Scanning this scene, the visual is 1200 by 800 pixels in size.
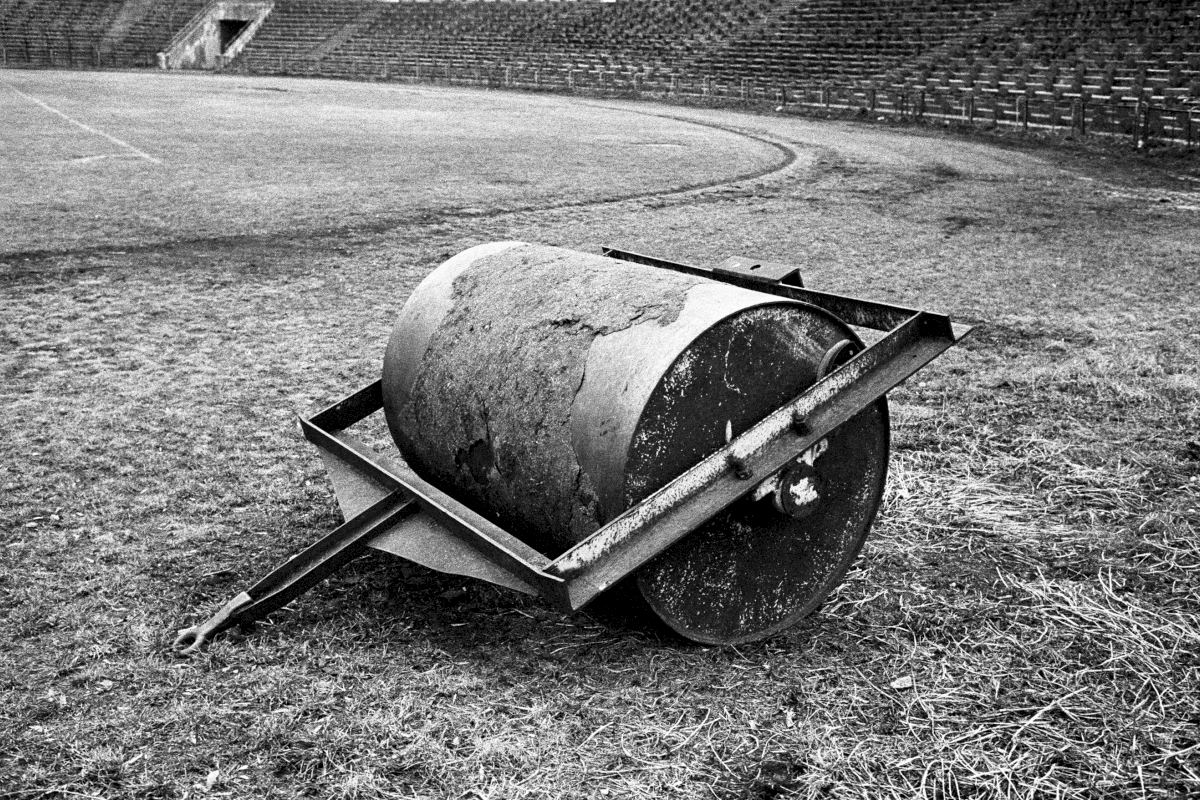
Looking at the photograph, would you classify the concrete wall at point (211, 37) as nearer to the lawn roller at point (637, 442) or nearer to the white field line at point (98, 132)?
the white field line at point (98, 132)

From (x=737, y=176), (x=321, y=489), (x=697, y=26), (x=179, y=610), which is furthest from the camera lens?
(x=697, y=26)

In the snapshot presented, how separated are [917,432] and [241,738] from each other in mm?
3108

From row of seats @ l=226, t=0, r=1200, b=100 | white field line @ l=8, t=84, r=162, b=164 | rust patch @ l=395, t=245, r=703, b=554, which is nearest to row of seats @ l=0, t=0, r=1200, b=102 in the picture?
row of seats @ l=226, t=0, r=1200, b=100

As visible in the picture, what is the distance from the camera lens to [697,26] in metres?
35.4

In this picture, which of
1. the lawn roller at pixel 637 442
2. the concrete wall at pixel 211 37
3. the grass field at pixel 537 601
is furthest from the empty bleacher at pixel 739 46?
the lawn roller at pixel 637 442

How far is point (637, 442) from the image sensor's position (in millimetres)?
2592

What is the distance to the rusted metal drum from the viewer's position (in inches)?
104

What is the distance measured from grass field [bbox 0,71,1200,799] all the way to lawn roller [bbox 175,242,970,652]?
240 mm

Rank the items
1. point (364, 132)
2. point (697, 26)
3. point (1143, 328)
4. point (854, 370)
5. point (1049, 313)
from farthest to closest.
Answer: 1. point (697, 26)
2. point (364, 132)
3. point (1049, 313)
4. point (1143, 328)
5. point (854, 370)

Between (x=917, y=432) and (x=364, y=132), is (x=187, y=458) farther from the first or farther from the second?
(x=364, y=132)

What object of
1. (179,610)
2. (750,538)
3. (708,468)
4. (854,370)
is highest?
(854,370)

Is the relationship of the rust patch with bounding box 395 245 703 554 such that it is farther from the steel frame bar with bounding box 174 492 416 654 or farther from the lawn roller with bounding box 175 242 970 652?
the steel frame bar with bounding box 174 492 416 654

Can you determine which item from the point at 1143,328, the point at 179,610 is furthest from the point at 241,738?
the point at 1143,328

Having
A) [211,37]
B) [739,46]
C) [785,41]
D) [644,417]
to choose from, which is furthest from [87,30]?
[644,417]
